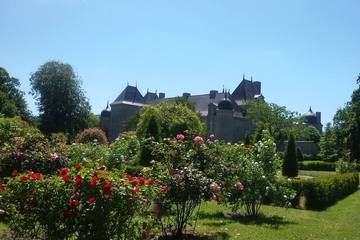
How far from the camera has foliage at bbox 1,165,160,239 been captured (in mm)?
5590

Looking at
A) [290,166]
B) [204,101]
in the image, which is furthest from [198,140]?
[204,101]

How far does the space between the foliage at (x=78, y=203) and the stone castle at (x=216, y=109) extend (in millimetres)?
56525

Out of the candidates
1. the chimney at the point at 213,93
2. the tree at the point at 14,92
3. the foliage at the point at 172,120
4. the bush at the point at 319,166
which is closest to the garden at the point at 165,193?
the foliage at the point at 172,120

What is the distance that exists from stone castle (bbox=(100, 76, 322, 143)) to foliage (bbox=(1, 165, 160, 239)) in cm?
5652

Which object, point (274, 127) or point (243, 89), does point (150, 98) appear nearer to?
point (243, 89)

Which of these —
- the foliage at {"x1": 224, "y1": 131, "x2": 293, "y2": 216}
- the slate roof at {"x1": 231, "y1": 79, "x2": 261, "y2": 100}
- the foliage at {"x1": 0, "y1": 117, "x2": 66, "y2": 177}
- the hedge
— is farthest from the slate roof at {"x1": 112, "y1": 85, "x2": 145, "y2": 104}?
the foliage at {"x1": 0, "y1": 117, "x2": 66, "y2": 177}

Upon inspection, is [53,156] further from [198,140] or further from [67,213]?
[67,213]

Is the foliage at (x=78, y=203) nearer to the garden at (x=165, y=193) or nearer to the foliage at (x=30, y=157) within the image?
the garden at (x=165, y=193)

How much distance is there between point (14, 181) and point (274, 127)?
180 feet

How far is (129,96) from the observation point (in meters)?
72.8

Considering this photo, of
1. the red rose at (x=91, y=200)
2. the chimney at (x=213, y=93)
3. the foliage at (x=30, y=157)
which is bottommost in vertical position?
the red rose at (x=91, y=200)

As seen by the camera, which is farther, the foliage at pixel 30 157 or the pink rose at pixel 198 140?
the foliage at pixel 30 157

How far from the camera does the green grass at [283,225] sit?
9.88 m

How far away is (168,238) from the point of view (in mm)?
8727
